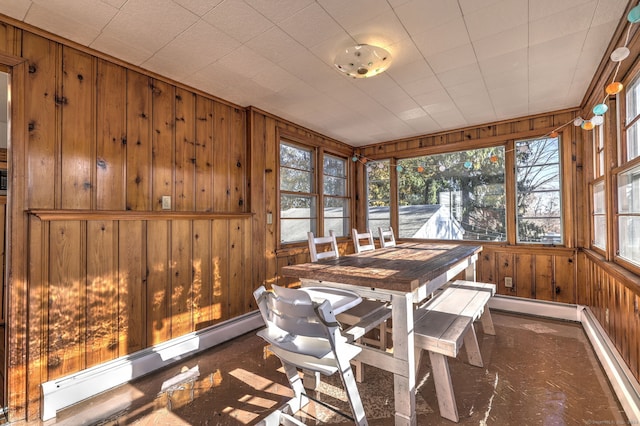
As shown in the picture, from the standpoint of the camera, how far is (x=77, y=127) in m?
2.07

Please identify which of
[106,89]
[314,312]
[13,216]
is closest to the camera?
[314,312]

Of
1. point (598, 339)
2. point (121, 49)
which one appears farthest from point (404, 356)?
point (121, 49)

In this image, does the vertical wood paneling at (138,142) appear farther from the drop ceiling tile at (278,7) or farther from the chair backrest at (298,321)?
the chair backrest at (298,321)

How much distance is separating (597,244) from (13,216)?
477 centimetres

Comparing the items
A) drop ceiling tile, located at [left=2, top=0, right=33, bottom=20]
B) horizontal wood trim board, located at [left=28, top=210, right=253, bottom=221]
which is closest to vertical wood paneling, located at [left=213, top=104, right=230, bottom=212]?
horizontal wood trim board, located at [left=28, top=210, right=253, bottom=221]

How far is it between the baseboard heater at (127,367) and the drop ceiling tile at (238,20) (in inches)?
95.9

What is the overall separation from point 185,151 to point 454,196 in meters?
3.53

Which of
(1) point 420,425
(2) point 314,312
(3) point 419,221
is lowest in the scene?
(1) point 420,425

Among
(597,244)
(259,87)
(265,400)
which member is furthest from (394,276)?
(597,244)

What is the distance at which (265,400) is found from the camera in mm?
1963

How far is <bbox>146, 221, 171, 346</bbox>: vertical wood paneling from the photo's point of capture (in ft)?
7.95

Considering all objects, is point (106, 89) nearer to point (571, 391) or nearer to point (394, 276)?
point (394, 276)

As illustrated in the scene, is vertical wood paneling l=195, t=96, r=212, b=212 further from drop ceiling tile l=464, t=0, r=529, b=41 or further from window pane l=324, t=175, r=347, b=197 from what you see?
drop ceiling tile l=464, t=0, r=529, b=41

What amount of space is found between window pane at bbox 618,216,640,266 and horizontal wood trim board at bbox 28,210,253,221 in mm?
3138
